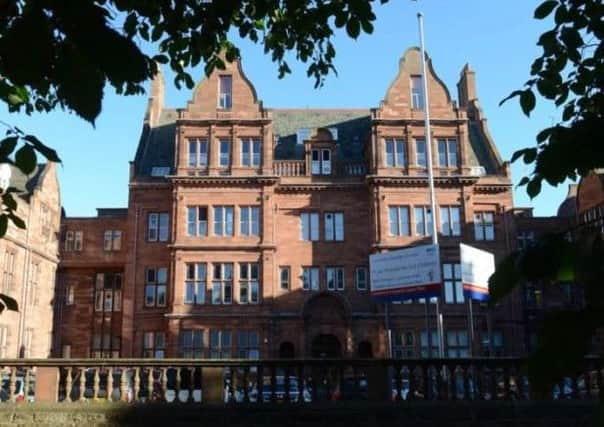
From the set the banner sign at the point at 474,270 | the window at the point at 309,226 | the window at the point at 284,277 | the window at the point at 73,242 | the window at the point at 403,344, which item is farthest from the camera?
the window at the point at 73,242

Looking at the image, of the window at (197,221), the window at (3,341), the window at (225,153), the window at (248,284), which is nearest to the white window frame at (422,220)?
the window at (248,284)

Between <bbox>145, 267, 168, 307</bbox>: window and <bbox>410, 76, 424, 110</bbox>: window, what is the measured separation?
16991 millimetres

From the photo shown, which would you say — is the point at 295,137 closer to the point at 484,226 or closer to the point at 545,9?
the point at 484,226

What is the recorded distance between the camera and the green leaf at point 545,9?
12.3 ft

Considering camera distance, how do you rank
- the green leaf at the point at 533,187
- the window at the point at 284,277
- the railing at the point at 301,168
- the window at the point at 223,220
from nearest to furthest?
the green leaf at the point at 533,187
the window at the point at 223,220
the window at the point at 284,277
the railing at the point at 301,168

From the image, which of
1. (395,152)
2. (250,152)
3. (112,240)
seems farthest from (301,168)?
(112,240)

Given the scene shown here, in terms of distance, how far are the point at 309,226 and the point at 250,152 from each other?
5.27 metres

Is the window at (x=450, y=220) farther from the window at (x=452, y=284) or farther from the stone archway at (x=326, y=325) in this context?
the stone archway at (x=326, y=325)

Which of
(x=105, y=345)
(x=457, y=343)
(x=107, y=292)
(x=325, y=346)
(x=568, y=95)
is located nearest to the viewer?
(x=568, y=95)

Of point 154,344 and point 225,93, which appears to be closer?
point 154,344

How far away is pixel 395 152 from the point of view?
35.1 m

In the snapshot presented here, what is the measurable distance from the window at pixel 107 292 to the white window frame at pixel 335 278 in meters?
14.3

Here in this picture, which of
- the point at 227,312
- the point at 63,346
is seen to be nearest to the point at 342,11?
the point at 227,312

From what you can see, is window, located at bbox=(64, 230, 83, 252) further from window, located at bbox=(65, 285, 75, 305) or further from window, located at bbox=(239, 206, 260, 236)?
window, located at bbox=(239, 206, 260, 236)
